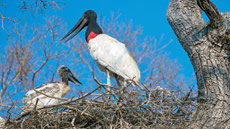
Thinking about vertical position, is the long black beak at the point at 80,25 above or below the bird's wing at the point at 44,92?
above

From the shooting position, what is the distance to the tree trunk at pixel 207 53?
4.32 m

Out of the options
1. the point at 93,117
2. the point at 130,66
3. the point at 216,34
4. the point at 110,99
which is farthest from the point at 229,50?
the point at 130,66

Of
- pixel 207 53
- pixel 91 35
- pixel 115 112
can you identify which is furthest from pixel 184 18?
pixel 91 35

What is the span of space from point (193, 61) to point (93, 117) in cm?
151

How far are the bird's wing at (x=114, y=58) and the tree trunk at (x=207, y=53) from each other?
200cm

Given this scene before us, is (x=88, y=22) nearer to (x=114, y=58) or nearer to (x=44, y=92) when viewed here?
(x=114, y=58)

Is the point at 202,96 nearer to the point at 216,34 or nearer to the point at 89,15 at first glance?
the point at 216,34

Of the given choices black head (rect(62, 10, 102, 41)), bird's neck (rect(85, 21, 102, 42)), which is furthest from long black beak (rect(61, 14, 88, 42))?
bird's neck (rect(85, 21, 102, 42))

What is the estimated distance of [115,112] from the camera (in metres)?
4.43

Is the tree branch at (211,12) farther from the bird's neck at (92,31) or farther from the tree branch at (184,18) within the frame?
the bird's neck at (92,31)

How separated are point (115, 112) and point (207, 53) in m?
1.40

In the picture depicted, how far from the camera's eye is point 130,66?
666cm

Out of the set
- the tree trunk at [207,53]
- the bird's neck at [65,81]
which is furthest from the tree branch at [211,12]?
the bird's neck at [65,81]

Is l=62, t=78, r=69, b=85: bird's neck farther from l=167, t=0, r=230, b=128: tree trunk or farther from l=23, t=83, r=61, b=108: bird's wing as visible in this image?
l=167, t=0, r=230, b=128: tree trunk
